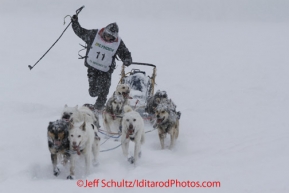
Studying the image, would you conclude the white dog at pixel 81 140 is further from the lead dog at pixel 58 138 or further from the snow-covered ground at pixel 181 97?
the snow-covered ground at pixel 181 97

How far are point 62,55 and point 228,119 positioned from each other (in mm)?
7844

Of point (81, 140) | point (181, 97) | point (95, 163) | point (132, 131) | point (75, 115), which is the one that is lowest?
point (95, 163)

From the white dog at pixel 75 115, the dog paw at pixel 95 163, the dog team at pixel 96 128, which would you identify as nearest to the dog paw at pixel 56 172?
the dog team at pixel 96 128

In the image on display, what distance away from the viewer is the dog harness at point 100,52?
5.77 meters

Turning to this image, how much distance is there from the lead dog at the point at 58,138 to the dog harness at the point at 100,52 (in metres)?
2.26

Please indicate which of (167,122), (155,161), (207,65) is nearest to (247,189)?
(155,161)

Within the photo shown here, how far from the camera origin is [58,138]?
3.57 m

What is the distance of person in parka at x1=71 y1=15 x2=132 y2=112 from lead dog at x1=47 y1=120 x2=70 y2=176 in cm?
218

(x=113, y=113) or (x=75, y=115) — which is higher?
(x=113, y=113)

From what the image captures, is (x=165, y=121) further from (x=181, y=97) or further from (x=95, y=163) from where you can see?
(x=181, y=97)

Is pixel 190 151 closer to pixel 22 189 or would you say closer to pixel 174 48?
pixel 22 189

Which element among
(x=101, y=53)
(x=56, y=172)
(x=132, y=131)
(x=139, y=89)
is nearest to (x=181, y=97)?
(x=139, y=89)

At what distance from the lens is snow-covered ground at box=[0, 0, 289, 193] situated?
386 centimetres

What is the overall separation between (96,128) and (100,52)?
5.58ft
